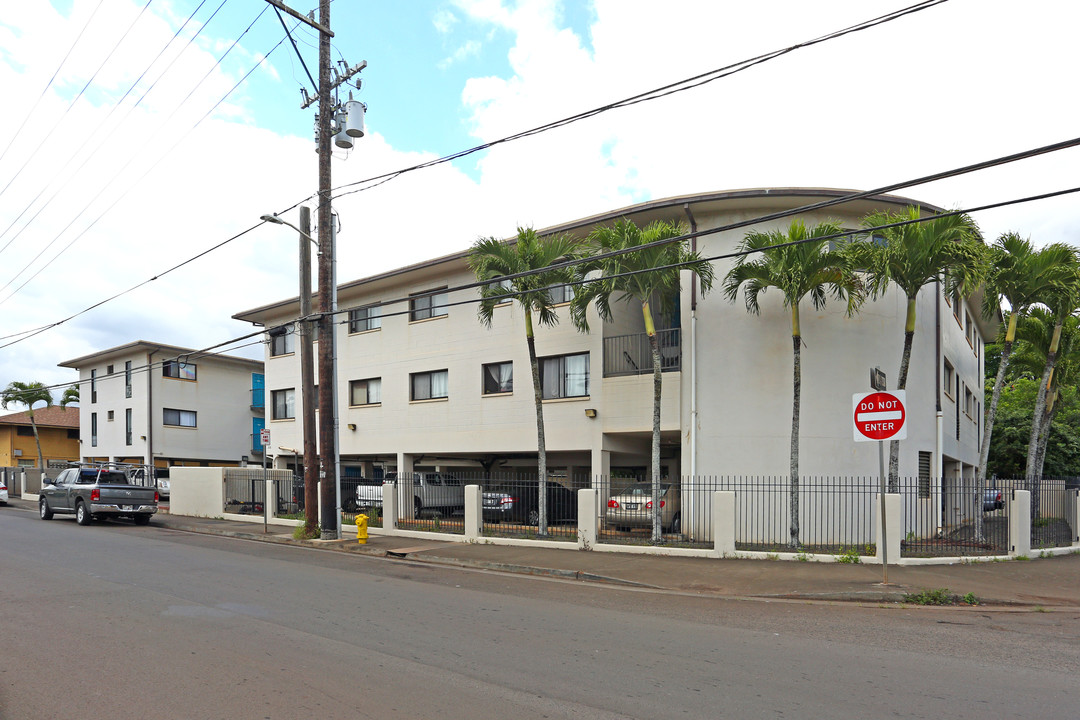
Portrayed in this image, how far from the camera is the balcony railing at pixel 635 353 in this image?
1970cm

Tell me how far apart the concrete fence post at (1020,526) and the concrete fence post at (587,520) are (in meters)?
8.12

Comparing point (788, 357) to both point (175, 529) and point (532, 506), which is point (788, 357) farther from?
point (175, 529)

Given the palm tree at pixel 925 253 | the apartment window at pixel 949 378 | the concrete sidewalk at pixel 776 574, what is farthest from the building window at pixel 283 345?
the apartment window at pixel 949 378

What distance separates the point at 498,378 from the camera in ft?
79.0

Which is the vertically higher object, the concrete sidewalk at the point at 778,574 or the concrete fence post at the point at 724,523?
the concrete fence post at the point at 724,523

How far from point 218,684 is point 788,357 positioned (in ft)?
47.8

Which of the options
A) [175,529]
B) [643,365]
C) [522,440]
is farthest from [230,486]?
[643,365]

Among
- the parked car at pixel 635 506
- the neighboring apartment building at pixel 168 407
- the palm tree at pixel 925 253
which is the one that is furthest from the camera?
the neighboring apartment building at pixel 168 407

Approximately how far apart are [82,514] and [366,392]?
383 inches

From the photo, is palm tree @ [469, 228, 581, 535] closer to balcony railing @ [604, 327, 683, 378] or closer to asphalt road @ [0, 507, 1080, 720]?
balcony railing @ [604, 327, 683, 378]

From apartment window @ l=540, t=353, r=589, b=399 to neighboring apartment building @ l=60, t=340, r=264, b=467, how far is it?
25.8 metres

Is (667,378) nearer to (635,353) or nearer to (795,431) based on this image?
(635,353)

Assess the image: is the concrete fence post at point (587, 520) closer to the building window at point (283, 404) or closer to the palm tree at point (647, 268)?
the palm tree at point (647, 268)

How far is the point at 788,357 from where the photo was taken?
17.8 metres
